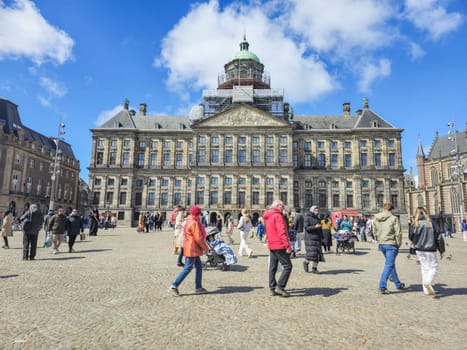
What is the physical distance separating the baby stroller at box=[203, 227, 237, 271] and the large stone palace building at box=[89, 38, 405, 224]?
37.9m

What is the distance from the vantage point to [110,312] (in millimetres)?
5180

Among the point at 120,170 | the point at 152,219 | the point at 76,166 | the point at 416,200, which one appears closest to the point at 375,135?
the point at 416,200

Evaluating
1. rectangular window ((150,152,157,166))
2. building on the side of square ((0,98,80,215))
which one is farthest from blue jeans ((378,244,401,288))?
rectangular window ((150,152,157,166))

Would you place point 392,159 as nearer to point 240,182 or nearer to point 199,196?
point 240,182

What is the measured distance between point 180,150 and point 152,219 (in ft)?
69.9

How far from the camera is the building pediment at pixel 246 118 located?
4944 cm

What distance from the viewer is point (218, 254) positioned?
9625 millimetres

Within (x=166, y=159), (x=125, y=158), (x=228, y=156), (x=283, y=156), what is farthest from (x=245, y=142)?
(x=125, y=158)

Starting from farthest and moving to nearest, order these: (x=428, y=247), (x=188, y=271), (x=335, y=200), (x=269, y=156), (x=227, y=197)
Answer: (x=335, y=200)
(x=269, y=156)
(x=227, y=197)
(x=428, y=247)
(x=188, y=271)

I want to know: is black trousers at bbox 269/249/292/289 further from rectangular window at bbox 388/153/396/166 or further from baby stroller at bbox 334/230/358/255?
rectangular window at bbox 388/153/396/166

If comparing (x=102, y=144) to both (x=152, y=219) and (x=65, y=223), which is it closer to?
(x=152, y=219)

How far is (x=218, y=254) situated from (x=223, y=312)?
4.38 meters

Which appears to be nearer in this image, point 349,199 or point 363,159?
point 349,199

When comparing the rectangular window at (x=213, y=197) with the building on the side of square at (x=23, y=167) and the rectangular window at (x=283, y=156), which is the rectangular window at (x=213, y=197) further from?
the building on the side of square at (x=23, y=167)
